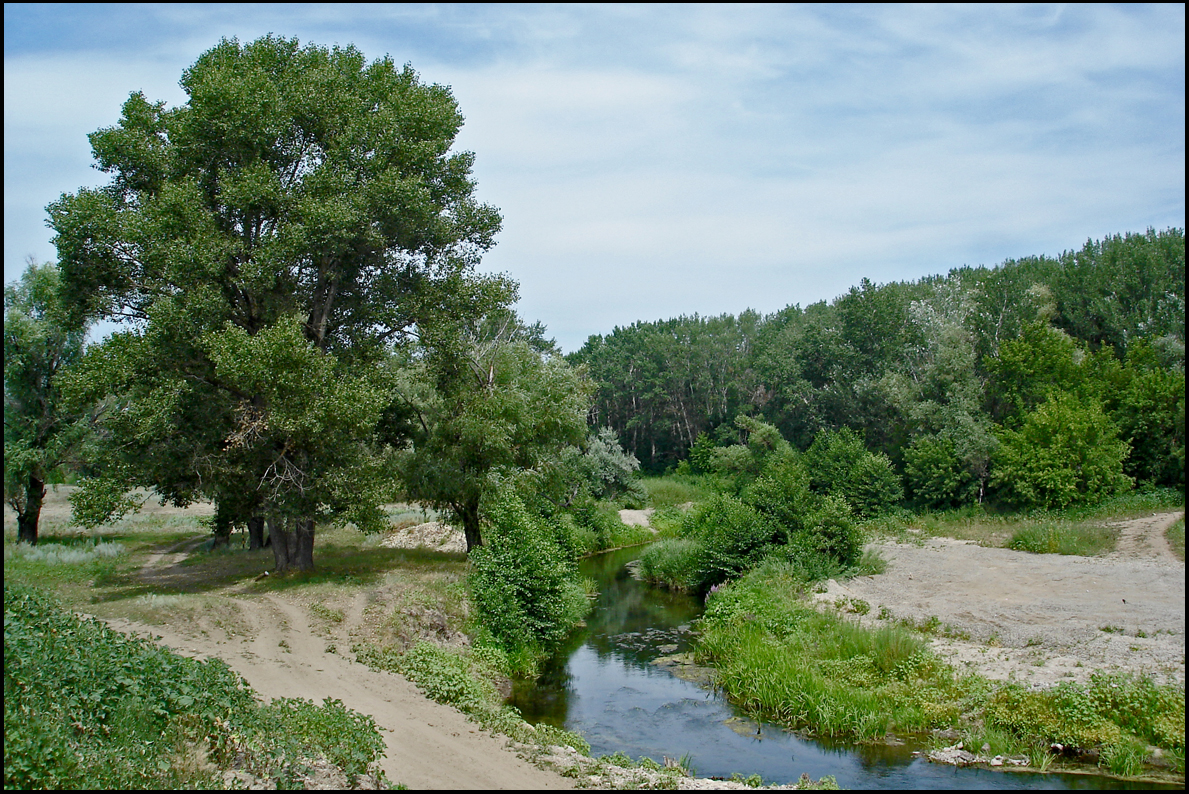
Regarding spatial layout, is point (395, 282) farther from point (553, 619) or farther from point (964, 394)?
point (964, 394)

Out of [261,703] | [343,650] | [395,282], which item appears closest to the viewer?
[261,703]

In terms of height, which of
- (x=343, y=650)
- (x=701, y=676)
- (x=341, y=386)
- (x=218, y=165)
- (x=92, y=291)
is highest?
(x=218, y=165)

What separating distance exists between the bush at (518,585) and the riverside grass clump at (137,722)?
27.9ft

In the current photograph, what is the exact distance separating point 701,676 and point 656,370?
214 feet

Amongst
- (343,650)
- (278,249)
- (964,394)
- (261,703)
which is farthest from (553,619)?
(964,394)

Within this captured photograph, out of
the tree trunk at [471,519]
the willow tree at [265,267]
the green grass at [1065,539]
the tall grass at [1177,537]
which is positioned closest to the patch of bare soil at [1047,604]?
the tall grass at [1177,537]

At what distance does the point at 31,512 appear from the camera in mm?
33688

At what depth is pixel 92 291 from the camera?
2194 cm

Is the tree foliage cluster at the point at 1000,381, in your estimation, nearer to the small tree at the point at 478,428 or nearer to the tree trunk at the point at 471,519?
the small tree at the point at 478,428

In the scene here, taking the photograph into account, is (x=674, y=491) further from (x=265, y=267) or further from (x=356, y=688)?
(x=356, y=688)

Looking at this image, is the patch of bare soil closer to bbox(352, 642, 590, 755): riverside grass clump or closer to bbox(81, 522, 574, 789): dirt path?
bbox(352, 642, 590, 755): riverside grass clump

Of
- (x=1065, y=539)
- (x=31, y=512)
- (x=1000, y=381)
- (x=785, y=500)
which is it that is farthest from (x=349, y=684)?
(x=1000, y=381)

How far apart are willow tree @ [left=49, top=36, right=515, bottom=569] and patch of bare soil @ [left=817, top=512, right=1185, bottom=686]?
607 inches

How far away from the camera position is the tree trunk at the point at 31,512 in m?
33.3
